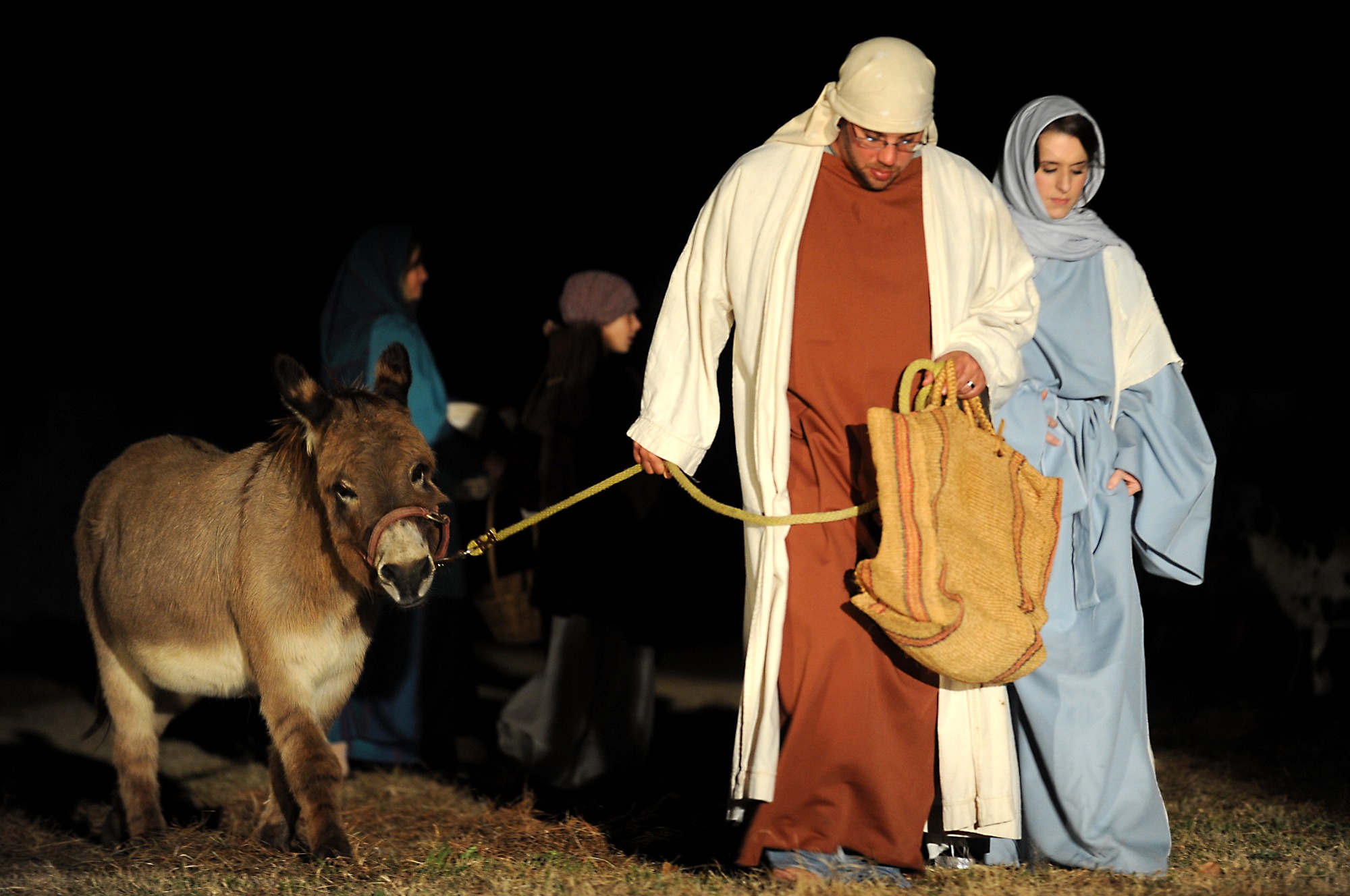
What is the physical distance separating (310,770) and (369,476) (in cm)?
98

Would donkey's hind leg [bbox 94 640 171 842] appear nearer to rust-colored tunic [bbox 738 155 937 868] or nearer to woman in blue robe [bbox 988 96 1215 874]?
rust-colored tunic [bbox 738 155 937 868]

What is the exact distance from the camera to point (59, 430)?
11.0 m

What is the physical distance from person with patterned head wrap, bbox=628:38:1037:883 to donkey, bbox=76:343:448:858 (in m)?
0.94

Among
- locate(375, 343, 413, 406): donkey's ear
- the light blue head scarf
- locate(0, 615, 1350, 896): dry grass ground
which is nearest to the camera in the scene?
locate(0, 615, 1350, 896): dry grass ground

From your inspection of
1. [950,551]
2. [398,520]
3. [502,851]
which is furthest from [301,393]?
[950,551]

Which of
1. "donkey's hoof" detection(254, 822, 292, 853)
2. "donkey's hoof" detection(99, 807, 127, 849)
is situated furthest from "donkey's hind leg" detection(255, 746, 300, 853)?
"donkey's hoof" detection(99, 807, 127, 849)

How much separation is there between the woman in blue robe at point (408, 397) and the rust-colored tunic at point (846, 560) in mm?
2446

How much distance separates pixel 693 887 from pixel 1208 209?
788 cm

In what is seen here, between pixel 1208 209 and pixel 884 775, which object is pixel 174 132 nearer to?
pixel 1208 209

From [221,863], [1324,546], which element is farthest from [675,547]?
[1324,546]

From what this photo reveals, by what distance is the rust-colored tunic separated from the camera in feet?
12.1

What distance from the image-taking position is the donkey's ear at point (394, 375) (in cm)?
472

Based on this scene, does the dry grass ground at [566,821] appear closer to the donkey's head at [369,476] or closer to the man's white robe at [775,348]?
the man's white robe at [775,348]

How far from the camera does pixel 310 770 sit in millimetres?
4414
